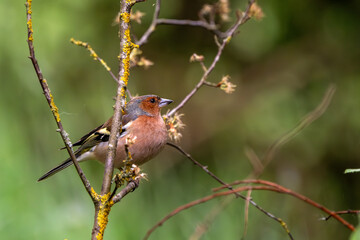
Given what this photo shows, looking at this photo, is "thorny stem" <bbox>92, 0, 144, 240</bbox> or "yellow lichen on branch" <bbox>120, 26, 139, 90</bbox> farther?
"yellow lichen on branch" <bbox>120, 26, 139, 90</bbox>

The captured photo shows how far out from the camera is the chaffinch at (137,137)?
2990mm

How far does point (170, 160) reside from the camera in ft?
15.3

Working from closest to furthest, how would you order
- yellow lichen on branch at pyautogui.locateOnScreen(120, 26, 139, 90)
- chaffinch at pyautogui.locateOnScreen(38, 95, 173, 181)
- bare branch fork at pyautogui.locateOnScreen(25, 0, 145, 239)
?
1. bare branch fork at pyautogui.locateOnScreen(25, 0, 145, 239)
2. yellow lichen on branch at pyautogui.locateOnScreen(120, 26, 139, 90)
3. chaffinch at pyautogui.locateOnScreen(38, 95, 173, 181)

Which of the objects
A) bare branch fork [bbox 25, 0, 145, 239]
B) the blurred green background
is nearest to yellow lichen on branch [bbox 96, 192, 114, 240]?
bare branch fork [bbox 25, 0, 145, 239]

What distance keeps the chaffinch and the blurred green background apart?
0.78 metres

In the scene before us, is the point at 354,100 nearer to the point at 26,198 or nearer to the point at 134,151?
the point at 134,151

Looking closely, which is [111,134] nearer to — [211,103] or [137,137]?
[137,137]

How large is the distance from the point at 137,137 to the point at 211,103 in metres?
2.29

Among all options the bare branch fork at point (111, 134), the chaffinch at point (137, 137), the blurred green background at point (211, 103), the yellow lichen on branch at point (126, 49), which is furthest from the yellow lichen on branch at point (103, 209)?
the blurred green background at point (211, 103)

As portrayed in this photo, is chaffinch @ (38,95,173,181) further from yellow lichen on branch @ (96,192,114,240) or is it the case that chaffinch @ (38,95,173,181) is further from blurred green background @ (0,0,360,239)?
yellow lichen on branch @ (96,192,114,240)

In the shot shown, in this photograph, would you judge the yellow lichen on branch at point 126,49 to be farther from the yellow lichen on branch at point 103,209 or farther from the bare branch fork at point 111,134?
the yellow lichen on branch at point 103,209

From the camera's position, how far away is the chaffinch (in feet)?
9.81

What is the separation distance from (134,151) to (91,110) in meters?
2.03

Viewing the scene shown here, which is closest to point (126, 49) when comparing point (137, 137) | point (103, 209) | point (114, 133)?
point (114, 133)
